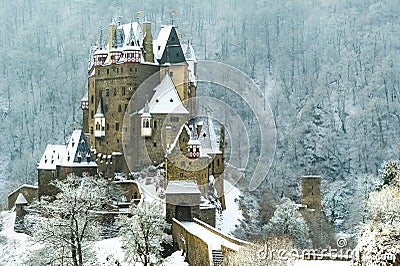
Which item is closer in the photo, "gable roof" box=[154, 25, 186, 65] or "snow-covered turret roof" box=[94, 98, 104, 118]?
"snow-covered turret roof" box=[94, 98, 104, 118]

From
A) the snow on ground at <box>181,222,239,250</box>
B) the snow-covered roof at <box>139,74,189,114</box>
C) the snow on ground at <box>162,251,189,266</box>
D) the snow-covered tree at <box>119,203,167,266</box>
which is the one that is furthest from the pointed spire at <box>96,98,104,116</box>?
the snow on ground at <box>162,251,189,266</box>

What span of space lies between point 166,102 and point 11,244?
51.0 feet

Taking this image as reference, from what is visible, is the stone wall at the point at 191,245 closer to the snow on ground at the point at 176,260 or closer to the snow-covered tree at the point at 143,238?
the snow on ground at the point at 176,260

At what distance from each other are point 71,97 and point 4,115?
11106 millimetres

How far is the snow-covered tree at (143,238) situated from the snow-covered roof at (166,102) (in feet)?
66.5

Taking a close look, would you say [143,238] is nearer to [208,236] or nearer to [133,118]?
[208,236]

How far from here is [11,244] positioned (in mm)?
48156

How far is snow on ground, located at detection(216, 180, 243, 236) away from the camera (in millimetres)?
50963

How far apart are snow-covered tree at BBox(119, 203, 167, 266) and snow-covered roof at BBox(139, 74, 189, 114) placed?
798 inches

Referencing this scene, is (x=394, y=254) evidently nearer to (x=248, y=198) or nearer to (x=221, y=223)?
(x=221, y=223)

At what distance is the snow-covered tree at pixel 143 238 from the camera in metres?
33.3

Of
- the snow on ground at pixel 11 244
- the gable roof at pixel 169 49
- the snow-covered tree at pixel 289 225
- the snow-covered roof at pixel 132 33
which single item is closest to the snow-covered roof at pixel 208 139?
the snow-covered tree at pixel 289 225

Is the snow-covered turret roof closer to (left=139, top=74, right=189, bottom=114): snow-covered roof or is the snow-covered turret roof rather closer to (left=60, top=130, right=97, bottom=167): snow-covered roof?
(left=139, top=74, right=189, bottom=114): snow-covered roof

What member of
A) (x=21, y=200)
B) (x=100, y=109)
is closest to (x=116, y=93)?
(x=100, y=109)
